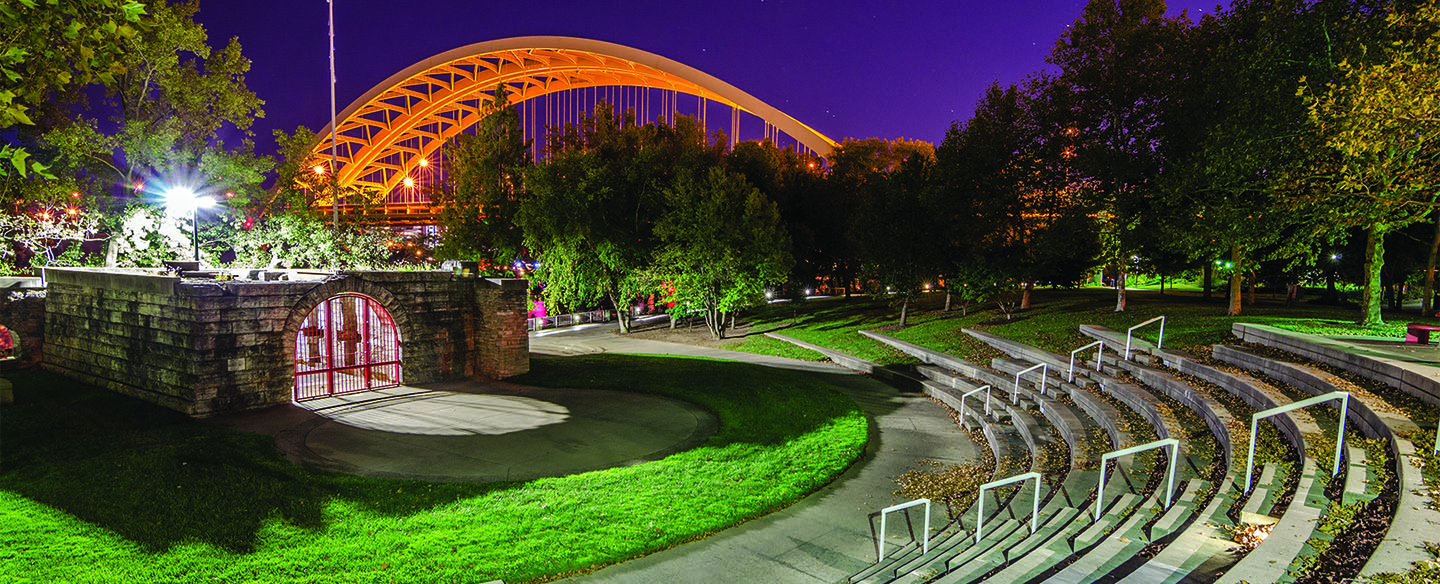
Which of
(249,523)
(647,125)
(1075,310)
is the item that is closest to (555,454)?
(249,523)

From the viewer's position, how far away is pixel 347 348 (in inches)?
678

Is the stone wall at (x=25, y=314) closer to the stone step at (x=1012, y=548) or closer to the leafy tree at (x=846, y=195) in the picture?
the stone step at (x=1012, y=548)

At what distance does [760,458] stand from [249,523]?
741cm

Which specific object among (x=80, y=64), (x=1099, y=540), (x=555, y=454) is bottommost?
(x=555, y=454)

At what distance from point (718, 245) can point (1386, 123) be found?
67.2ft

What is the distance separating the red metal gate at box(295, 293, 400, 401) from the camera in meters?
16.4

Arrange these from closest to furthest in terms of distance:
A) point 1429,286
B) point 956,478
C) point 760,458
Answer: point 956,478
point 760,458
point 1429,286

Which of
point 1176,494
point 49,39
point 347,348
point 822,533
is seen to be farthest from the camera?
point 347,348

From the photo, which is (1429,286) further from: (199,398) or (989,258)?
(199,398)

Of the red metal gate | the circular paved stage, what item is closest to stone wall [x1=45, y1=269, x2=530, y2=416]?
the red metal gate

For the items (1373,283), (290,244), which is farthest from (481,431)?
(290,244)

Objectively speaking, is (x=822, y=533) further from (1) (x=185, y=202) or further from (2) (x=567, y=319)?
(2) (x=567, y=319)

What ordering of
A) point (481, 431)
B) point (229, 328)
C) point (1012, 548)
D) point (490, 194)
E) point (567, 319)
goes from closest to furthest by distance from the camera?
1. point (1012, 548)
2. point (481, 431)
3. point (229, 328)
4. point (490, 194)
5. point (567, 319)

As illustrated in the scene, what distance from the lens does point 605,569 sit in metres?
7.03
